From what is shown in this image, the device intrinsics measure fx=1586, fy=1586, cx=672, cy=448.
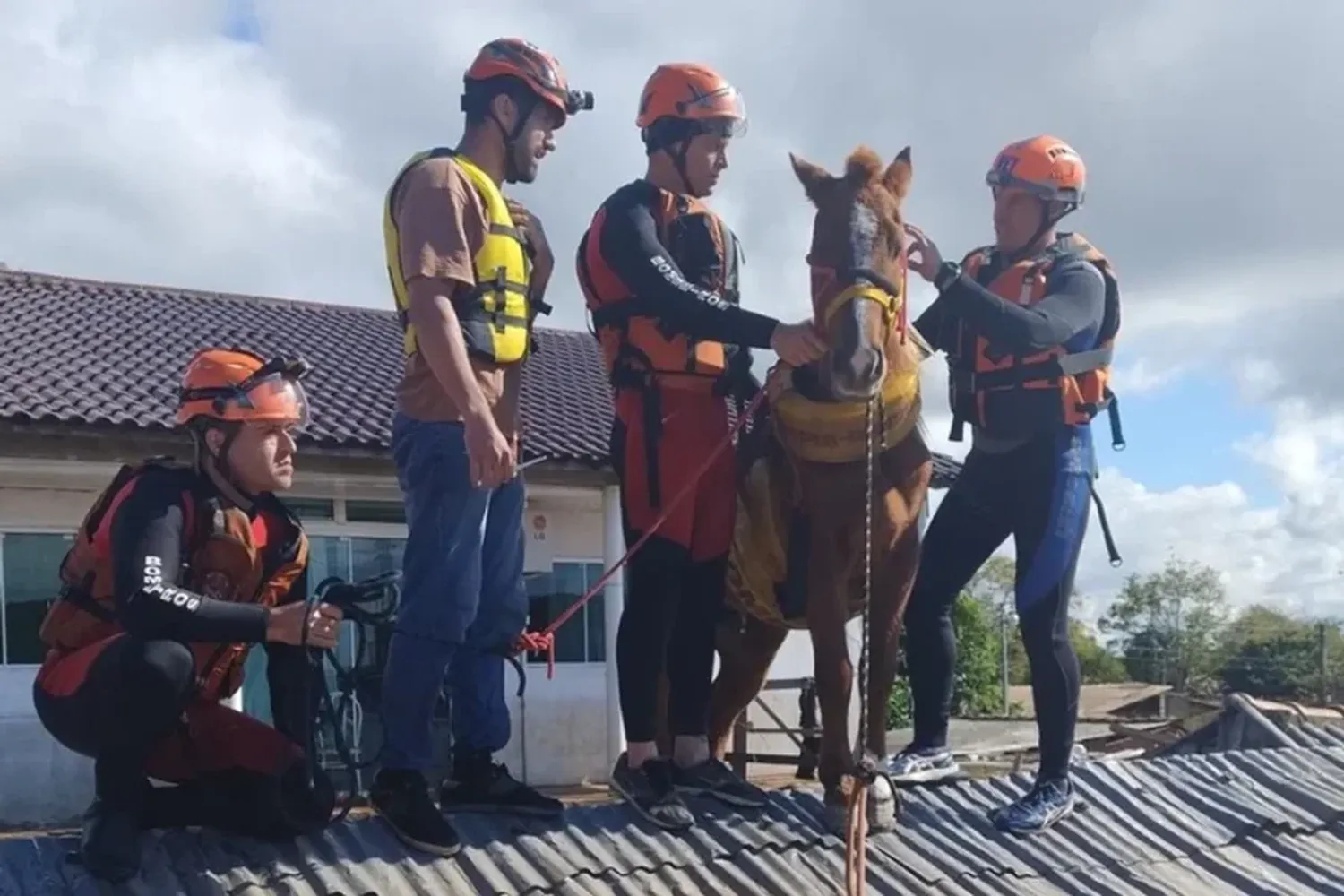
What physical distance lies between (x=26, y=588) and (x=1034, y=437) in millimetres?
11167

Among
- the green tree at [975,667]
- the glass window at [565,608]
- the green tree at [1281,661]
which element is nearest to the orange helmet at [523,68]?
the glass window at [565,608]

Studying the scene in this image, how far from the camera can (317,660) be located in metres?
4.88

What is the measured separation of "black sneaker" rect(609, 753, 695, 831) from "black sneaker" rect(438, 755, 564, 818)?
0.24 meters

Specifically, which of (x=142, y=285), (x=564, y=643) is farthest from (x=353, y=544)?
(x=142, y=285)

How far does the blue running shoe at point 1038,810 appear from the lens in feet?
18.7

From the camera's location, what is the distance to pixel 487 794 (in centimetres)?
502

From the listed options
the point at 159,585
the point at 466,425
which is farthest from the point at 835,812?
the point at 159,585

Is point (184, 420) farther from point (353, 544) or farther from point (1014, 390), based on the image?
point (353, 544)

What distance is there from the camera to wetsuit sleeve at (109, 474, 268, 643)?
415 centimetres

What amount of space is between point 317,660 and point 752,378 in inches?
72.5

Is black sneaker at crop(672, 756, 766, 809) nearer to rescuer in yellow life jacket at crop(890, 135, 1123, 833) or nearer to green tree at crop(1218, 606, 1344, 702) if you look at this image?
rescuer in yellow life jacket at crop(890, 135, 1123, 833)

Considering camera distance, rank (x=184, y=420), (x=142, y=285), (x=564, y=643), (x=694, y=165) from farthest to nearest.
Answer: (x=142, y=285) → (x=564, y=643) → (x=694, y=165) → (x=184, y=420)

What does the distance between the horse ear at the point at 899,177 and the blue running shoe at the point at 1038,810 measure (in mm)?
2263

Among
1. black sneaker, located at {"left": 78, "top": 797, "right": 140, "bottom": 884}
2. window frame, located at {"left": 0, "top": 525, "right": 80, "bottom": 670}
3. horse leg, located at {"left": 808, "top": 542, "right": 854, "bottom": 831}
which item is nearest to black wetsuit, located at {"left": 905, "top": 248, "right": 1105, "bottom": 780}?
horse leg, located at {"left": 808, "top": 542, "right": 854, "bottom": 831}
